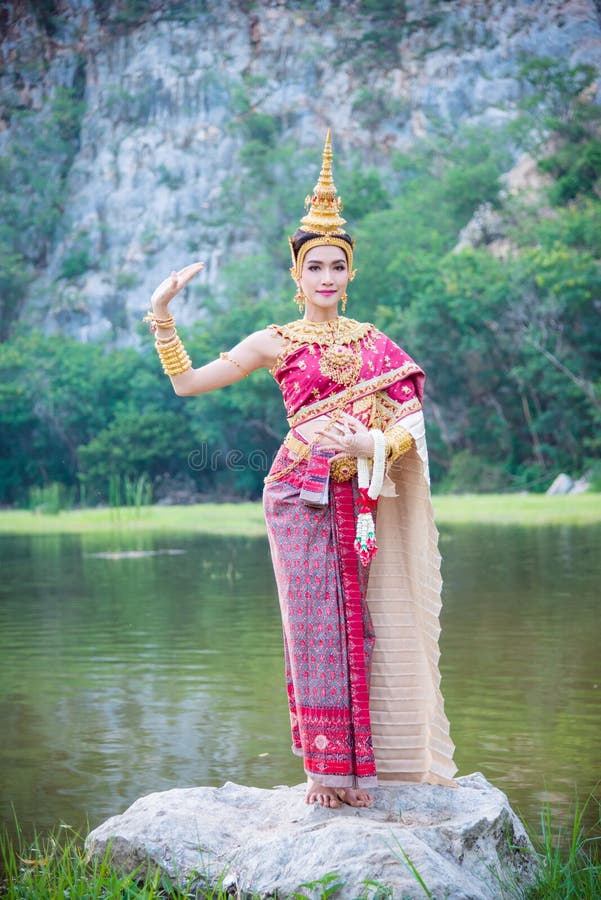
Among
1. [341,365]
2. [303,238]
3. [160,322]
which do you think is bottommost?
[341,365]

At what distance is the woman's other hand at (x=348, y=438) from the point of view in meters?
3.21

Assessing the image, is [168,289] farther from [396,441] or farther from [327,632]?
[327,632]

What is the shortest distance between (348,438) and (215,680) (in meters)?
2.84

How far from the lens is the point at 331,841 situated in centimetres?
295

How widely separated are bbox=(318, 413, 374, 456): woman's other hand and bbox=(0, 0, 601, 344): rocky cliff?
830 inches

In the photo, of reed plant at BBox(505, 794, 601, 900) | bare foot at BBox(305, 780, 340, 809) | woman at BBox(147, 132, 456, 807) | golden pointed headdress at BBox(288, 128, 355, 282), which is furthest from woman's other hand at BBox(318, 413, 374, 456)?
reed plant at BBox(505, 794, 601, 900)

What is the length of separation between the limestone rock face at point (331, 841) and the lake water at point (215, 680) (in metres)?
0.61

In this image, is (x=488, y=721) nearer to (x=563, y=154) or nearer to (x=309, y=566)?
(x=309, y=566)

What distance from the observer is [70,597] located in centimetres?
844

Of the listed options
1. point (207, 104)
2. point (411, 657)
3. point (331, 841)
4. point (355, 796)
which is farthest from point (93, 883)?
point (207, 104)

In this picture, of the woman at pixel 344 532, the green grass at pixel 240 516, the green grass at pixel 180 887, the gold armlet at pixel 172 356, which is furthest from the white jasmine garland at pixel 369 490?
A: the green grass at pixel 240 516

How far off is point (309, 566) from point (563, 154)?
1899cm

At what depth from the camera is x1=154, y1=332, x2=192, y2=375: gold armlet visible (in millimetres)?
3352

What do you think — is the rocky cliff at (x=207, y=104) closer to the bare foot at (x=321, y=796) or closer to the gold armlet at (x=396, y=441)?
the gold armlet at (x=396, y=441)
